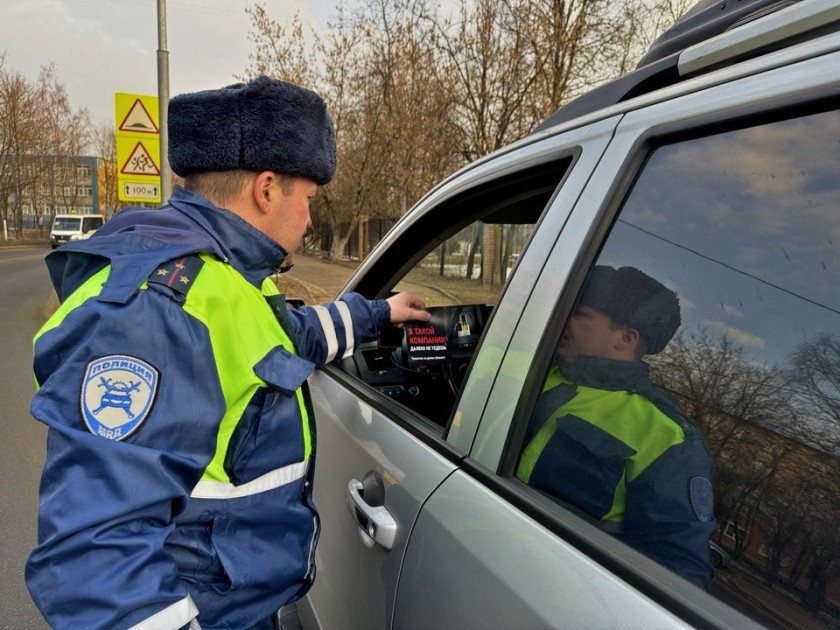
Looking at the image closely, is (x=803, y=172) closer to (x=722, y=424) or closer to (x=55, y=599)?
(x=722, y=424)

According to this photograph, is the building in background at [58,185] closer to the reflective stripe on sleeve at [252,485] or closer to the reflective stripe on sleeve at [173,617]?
the reflective stripe on sleeve at [252,485]

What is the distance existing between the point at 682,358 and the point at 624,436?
0.17 m

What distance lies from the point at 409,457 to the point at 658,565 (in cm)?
62

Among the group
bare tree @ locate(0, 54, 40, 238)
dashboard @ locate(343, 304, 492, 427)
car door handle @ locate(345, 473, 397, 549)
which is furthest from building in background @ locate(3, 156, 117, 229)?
car door handle @ locate(345, 473, 397, 549)

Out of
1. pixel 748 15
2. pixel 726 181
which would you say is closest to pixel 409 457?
pixel 726 181

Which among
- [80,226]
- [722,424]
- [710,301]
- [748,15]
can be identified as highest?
[748,15]

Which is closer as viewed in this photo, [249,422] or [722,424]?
[722,424]

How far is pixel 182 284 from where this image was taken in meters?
1.06

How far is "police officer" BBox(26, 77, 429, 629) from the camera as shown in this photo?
91 centimetres

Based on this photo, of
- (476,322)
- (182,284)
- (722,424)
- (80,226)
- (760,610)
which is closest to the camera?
(760,610)

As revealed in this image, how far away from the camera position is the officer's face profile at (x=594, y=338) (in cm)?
99

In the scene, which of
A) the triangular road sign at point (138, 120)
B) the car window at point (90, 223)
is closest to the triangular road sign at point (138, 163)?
the triangular road sign at point (138, 120)

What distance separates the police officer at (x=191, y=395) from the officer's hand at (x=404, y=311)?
1.94ft

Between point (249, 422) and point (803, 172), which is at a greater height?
point (803, 172)
